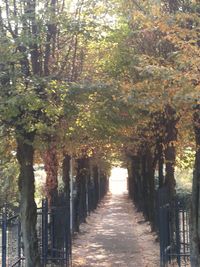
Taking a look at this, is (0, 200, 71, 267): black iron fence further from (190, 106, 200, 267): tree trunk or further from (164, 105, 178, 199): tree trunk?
(190, 106, 200, 267): tree trunk

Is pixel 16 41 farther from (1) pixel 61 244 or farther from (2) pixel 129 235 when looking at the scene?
(2) pixel 129 235

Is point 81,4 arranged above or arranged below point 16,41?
above

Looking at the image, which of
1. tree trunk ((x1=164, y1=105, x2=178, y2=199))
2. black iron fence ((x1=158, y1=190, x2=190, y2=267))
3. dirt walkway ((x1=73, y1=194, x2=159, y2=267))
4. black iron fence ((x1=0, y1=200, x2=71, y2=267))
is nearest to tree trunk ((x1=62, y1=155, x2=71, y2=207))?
dirt walkway ((x1=73, y1=194, x2=159, y2=267))

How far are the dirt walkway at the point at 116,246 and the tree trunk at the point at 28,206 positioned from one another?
13.8 feet

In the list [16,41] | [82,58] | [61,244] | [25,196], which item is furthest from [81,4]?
[61,244]

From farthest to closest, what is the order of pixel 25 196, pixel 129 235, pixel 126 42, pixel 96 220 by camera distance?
pixel 96 220 → pixel 129 235 → pixel 126 42 → pixel 25 196

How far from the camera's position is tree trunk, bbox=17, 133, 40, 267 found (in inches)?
445

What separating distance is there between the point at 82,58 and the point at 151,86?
13.6 feet

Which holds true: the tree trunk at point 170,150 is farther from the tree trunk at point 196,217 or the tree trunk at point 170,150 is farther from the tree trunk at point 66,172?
the tree trunk at point 66,172

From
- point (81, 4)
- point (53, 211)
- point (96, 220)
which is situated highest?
point (81, 4)

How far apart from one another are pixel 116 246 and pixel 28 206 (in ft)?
30.4

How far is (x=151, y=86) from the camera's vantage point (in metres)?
9.99

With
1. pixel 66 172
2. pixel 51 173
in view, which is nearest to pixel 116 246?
pixel 66 172

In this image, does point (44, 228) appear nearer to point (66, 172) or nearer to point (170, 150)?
point (170, 150)
